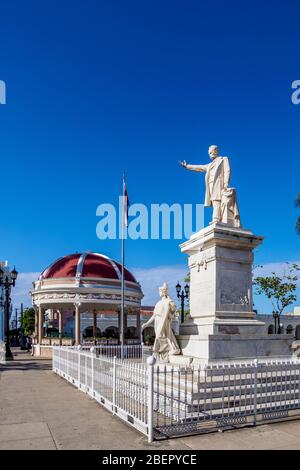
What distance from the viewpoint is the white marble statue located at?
11922 mm

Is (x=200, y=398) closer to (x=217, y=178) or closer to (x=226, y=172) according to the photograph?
(x=217, y=178)

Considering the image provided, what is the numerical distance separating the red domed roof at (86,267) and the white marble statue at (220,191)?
2269 cm

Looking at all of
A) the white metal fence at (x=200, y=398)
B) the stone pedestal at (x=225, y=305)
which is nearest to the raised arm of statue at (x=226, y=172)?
the stone pedestal at (x=225, y=305)

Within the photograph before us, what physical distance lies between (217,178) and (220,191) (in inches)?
16.0

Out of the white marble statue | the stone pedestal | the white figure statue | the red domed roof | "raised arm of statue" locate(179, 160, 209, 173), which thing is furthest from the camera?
the red domed roof

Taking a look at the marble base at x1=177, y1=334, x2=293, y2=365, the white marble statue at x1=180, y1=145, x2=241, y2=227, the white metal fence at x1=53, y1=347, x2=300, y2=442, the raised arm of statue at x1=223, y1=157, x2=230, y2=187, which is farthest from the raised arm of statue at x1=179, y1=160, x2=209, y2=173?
the white metal fence at x1=53, y1=347, x2=300, y2=442

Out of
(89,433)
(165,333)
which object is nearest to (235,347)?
(165,333)

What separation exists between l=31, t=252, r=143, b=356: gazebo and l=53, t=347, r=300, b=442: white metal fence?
23.6 m

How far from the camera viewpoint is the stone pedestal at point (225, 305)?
10.1 metres

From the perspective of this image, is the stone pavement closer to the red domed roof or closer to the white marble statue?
the white marble statue

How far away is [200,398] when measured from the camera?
7859 mm

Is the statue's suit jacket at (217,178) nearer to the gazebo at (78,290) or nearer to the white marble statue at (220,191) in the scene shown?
the white marble statue at (220,191)
